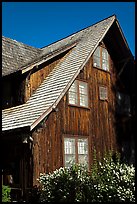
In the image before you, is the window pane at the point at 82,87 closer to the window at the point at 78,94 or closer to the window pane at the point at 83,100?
the window at the point at 78,94

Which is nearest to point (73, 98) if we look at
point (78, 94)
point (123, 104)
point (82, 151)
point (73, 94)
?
A: point (73, 94)

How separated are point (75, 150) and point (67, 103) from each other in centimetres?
214

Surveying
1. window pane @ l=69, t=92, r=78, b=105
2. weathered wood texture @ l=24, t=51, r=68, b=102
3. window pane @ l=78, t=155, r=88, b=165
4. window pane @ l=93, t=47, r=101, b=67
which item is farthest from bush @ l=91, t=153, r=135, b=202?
window pane @ l=93, t=47, r=101, b=67

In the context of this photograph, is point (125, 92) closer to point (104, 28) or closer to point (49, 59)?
point (104, 28)

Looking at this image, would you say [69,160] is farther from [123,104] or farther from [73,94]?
[123,104]

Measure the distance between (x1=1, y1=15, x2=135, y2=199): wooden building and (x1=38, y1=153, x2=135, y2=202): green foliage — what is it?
114 cm

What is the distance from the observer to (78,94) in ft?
45.4

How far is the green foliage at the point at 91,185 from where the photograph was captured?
8617 millimetres

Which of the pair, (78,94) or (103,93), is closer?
(78,94)

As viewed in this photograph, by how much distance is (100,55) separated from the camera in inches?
627

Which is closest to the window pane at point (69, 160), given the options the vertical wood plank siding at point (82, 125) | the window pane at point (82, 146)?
the vertical wood plank siding at point (82, 125)

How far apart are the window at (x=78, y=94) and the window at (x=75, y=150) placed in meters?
1.75

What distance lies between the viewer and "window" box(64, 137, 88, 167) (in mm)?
12602

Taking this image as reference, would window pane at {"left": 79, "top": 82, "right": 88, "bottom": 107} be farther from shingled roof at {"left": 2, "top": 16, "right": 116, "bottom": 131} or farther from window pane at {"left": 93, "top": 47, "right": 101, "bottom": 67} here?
window pane at {"left": 93, "top": 47, "right": 101, "bottom": 67}
